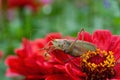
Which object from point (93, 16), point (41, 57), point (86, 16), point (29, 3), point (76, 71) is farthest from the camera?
point (29, 3)

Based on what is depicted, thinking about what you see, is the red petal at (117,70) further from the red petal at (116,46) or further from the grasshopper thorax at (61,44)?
the grasshopper thorax at (61,44)

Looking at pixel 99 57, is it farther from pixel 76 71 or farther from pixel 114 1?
pixel 114 1

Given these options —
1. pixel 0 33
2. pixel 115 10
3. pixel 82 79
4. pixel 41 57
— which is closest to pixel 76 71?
pixel 82 79

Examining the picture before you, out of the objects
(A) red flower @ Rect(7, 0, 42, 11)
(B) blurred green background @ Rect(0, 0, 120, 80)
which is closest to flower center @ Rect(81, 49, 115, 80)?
(B) blurred green background @ Rect(0, 0, 120, 80)

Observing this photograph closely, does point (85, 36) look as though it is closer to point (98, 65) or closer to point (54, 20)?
point (98, 65)

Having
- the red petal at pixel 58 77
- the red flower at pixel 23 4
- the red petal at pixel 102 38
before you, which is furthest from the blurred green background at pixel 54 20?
the red petal at pixel 58 77

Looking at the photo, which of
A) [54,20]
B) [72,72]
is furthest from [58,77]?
[54,20]
